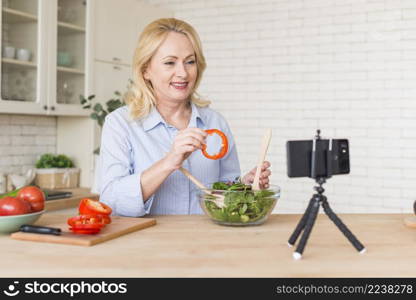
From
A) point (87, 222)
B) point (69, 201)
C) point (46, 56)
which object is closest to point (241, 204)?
point (87, 222)

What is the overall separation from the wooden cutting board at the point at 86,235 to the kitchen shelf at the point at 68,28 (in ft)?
8.38

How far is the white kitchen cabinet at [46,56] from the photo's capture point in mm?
3609

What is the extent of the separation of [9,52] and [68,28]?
0.62 m

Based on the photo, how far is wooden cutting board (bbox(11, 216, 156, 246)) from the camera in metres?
1.54

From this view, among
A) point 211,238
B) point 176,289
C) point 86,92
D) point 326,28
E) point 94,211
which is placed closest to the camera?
point 176,289

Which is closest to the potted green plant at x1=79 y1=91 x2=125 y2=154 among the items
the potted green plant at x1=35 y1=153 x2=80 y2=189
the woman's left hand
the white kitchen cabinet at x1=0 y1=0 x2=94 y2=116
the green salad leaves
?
the white kitchen cabinet at x1=0 y1=0 x2=94 y2=116

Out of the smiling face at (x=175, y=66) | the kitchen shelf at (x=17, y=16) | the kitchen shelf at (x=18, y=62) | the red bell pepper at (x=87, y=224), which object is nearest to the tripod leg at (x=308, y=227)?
the red bell pepper at (x=87, y=224)

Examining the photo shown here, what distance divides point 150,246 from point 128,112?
0.98 m

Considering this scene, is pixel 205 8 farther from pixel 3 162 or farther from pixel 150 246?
pixel 150 246

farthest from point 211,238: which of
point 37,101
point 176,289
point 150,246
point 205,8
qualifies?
point 205,8

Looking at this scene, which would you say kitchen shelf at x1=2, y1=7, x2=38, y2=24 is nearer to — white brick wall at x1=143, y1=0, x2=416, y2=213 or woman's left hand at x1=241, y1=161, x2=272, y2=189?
white brick wall at x1=143, y1=0, x2=416, y2=213

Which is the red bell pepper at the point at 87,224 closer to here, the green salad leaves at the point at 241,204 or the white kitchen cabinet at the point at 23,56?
the green salad leaves at the point at 241,204

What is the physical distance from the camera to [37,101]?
3807 mm

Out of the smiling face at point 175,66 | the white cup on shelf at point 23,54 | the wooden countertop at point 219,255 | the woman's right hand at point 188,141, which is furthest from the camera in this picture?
the white cup on shelf at point 23,54
